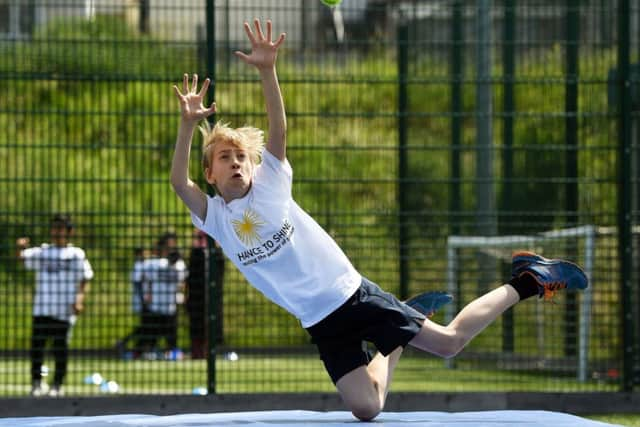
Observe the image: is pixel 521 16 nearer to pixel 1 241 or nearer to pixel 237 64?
pixel 237 64

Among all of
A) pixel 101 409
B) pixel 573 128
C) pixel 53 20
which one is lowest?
pixel 101 409

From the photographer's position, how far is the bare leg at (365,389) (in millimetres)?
6594

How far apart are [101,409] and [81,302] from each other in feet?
6.86

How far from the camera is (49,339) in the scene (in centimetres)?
1033

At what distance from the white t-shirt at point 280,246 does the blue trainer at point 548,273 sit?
3.14ft

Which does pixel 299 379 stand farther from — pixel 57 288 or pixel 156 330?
pixel 57 288

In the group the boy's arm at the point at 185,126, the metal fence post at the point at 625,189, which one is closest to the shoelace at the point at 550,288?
the boy's arm at the point at 185,126

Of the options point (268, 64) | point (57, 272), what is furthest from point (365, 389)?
point (57, 272)

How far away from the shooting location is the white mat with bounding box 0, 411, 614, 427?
6.36m

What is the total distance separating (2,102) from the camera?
1631cm

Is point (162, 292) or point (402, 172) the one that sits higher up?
point (402, 172)

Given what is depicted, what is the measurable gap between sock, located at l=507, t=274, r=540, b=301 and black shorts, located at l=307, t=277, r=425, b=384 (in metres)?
0.57

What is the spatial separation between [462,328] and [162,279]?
373 cm

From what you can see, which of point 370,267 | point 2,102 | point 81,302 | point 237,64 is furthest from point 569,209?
point 2,102
